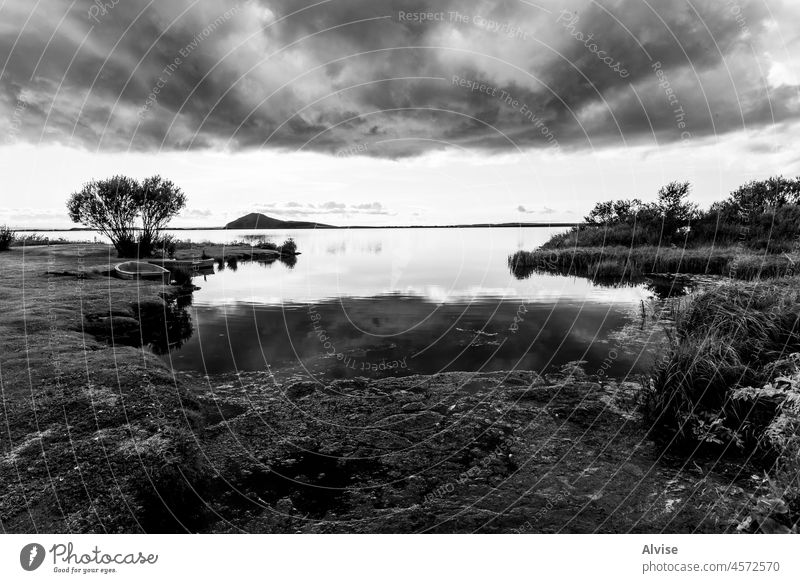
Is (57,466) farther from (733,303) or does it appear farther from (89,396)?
(733,303)

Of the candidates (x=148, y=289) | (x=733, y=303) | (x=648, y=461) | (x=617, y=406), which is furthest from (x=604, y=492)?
(x=148, y=289)

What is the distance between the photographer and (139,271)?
2573cm

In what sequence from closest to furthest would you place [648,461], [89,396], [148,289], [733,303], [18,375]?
[648,461]
[89,396]
[18,375]
[733,303]
[148,289]

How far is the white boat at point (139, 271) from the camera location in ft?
80.8

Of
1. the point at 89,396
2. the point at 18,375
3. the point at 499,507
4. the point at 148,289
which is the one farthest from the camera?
the point at 148,289

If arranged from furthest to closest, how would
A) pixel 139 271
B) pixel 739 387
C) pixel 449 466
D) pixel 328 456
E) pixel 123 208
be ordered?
pixel 123 208 → pixel 139 271 → pixel 739 387 → pixel 328 456 → pixel 449 466

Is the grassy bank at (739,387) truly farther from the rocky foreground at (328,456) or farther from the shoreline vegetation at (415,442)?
the rocky foreground at (328,456)

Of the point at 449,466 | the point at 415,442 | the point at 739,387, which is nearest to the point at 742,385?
the point at 739,387

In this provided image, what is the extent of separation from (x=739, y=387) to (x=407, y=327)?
10329 mm

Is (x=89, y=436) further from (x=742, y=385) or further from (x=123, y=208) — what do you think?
(x=123, y=208)

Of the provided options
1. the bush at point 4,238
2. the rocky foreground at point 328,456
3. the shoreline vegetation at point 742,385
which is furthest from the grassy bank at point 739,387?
the bush at point 4,238

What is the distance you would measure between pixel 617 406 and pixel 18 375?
12.7 m

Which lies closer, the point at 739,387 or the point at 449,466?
the point at 449,466

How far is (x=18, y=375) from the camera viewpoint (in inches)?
314
